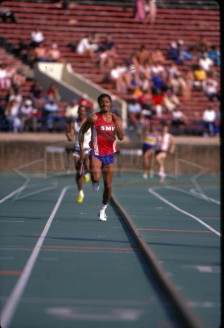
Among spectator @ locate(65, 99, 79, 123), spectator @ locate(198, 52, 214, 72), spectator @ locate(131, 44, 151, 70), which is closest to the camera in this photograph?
spectator @ locate(65, 99, 79, 123)

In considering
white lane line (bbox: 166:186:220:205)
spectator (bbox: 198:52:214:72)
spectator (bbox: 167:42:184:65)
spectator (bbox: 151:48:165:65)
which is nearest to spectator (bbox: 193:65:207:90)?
spectator (bbox: 198:52:214:72)

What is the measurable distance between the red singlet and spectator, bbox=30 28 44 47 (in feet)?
77.0

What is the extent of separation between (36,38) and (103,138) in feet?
77.8

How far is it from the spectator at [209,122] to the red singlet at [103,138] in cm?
2112

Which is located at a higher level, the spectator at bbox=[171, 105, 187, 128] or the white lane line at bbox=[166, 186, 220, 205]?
the spectator at bbox=[171, 105, 187, 128]

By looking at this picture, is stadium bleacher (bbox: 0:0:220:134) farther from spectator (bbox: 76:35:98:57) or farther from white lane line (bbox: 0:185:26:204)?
white lane line (bbox: 0:185:26:204)

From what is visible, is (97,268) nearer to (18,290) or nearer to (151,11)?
(18,290)

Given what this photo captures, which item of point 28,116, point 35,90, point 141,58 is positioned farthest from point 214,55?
point 28,116

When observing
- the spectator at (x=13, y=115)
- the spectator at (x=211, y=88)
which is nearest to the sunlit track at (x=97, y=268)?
the spectator at (x=13, y=115)

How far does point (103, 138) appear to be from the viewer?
15531 mm

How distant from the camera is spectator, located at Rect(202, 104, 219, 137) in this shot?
36625mm

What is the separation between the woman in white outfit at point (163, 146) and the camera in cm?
3347

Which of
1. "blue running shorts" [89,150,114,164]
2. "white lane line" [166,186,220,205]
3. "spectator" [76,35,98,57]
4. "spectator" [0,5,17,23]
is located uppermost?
"spectator" [0,5,17,23]

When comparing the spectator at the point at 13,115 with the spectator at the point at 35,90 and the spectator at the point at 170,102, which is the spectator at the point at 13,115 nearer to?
the spectator at the point at 35,90
